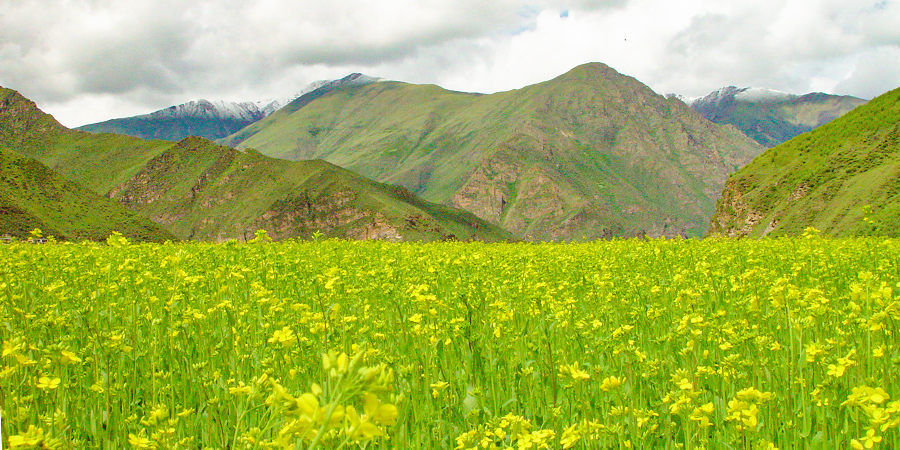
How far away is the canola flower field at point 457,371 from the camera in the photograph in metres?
2.79

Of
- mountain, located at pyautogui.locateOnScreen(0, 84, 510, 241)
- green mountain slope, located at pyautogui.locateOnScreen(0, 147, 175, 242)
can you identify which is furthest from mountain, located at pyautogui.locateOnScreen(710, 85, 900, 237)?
green mountain slope, located at pyautogui.locateOnScreen(0, 147, 175, 242)

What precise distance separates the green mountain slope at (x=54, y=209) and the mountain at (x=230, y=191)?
55.0 meters

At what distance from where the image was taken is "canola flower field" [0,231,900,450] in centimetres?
279

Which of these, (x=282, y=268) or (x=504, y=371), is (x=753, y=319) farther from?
(x=282, y=268)

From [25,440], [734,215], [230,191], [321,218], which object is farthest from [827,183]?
[230,191]

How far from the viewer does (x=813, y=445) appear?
3279 millimetres

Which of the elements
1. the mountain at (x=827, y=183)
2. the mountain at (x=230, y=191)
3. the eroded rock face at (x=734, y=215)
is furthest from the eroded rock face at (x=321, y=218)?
the mountain at (x=827, y=183)

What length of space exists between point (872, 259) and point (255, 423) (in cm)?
1258

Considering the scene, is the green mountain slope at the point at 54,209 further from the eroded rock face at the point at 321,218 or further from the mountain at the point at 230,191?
the eroded rock face at the point at 321,218

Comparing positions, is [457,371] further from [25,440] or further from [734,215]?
[734,215]

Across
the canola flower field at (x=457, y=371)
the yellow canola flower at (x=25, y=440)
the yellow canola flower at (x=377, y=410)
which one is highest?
the yellow canola flower at (x=377, y=410)

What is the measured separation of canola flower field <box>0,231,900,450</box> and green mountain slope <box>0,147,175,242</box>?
192 ft

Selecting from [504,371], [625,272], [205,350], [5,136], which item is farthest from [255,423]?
[5,136]

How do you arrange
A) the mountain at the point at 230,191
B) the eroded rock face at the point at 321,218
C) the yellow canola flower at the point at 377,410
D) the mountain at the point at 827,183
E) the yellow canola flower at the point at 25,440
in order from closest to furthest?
the yellow canola flower at the point at 377,410 < the yellow canola flower at the point at 25,440 < the mountain at the point at 827,183 < the eroded rock face at the point at 321,218 < the mountain at the point at 230,191
